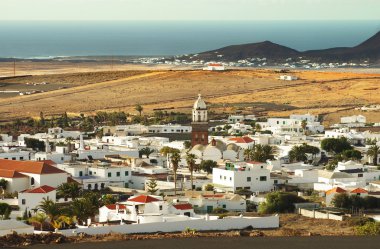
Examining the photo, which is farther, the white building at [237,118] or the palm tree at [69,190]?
the white building at [237,118]

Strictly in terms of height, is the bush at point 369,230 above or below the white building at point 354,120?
below

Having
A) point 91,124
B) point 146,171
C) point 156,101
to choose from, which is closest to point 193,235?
point 146,171

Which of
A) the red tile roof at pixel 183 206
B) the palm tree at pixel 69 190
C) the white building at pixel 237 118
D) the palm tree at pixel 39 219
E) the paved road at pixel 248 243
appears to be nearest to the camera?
the paved road at pixel 248 243

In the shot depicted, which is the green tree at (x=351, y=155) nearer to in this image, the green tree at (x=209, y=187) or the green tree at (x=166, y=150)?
the green tree at (x=166, y=150)

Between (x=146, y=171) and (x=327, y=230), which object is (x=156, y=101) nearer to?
(x=146, y=171)

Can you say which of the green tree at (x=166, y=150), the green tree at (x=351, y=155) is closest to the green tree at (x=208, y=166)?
the green tree at (x=166, y=150)

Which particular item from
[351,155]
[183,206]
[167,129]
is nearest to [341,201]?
[183,206]

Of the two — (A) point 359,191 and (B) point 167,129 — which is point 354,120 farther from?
(A) point 359,191
